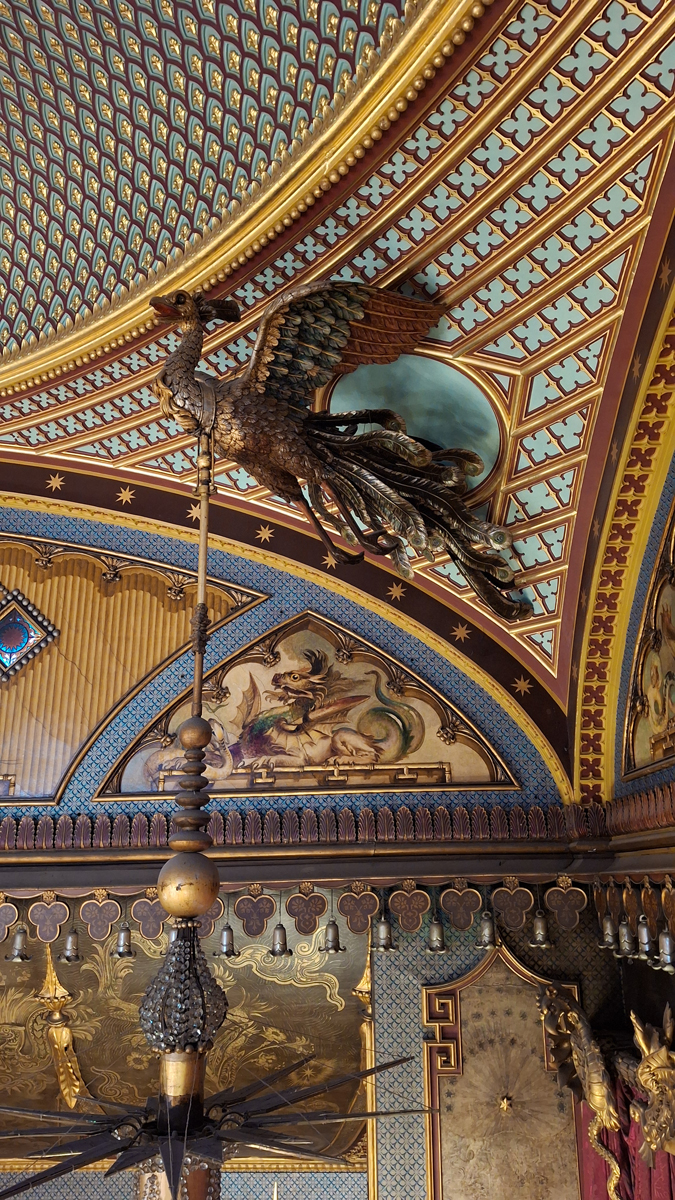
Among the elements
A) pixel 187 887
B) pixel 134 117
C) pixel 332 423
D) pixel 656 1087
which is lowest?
pixel 656 1087

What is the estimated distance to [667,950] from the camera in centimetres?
396

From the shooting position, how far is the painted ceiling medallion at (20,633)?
5.62 m

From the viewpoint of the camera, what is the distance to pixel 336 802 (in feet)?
17.1

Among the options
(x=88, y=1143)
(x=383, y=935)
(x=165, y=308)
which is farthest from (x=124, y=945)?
(x=165, y=308)

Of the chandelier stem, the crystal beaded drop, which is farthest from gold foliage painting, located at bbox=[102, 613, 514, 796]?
the crystal beaded drop

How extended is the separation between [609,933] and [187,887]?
338 cm

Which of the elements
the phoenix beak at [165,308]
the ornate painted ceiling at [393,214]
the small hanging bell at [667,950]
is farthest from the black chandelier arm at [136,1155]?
the ornate painted ceiling at [393,214]

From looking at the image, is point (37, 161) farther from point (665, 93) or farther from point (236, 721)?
point (236, 721)

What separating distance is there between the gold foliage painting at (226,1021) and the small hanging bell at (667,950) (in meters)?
1.97

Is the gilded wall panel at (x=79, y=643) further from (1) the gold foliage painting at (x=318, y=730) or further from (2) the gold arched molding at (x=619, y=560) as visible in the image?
(2) the gold arched molding at (x=619, y=560)

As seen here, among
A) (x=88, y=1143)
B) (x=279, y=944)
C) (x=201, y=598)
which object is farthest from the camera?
(x=279, y=944)

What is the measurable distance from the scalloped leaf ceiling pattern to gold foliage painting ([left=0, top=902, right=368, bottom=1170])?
3796 millimetres

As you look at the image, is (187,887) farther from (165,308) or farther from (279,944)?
(279,944)

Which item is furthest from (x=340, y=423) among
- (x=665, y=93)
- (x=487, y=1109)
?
(x=487, y=1109)
